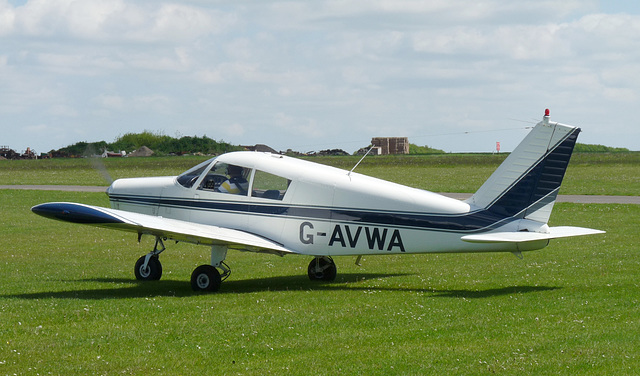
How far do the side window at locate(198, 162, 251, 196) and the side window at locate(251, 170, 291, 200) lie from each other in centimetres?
19

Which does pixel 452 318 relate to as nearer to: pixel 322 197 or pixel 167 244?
pixel 322 197

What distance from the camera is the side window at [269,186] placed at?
43.4 ft

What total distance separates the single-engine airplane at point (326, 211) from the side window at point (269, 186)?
18 millimetres

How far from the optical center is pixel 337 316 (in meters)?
10.2

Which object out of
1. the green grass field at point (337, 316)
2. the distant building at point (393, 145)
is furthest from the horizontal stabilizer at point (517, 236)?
the distant building at point (393, 145)

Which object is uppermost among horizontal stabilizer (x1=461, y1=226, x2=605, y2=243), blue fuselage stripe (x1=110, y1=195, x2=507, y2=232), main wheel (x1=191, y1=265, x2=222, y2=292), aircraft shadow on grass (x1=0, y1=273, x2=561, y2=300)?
blue fuselage stripe (x1=110, y1=195, x2=507, y2=232)

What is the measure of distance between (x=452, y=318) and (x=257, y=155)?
5.43 m

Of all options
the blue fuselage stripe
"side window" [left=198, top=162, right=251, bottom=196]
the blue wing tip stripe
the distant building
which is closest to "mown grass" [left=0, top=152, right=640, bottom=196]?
"side window" [left=198, top=162, right=251, bottom=196]

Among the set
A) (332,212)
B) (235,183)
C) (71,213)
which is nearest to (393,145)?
(235,183)

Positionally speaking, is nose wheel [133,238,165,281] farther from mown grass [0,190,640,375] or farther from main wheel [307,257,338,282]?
main wheel [307,257,338,282]

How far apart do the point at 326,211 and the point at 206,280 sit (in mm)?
2395

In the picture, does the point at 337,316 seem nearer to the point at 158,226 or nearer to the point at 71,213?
the point at 158,226

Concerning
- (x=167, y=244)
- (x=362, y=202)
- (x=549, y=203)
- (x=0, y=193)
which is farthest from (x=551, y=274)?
(x=0, y=193)

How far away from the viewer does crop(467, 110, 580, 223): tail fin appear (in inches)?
461
